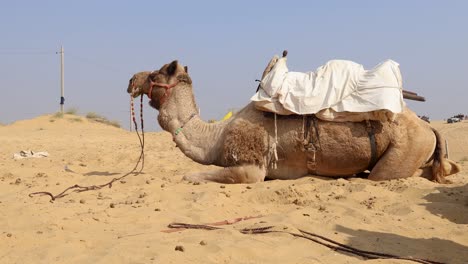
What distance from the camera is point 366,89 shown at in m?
6.86

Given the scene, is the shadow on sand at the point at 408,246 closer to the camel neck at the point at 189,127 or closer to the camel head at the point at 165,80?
the camel neck at the point at 189,127

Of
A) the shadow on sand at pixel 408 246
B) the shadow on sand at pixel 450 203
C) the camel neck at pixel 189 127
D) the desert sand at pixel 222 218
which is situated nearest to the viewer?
the desert sand at pixel 222 218

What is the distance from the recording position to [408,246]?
Answer: 423 centimetres

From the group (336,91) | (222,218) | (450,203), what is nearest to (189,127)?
(336,91)

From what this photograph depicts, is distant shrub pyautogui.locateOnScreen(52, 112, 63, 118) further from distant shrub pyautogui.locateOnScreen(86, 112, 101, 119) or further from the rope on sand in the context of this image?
the rope on sand

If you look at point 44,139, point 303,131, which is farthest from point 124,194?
point 44,139

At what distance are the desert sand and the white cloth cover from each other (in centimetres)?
87

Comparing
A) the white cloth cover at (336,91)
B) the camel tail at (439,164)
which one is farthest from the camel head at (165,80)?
the camel tail at (439,164)

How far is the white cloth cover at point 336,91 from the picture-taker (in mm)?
6742

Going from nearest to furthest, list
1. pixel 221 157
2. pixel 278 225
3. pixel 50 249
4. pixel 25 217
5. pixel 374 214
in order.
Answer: pixel 50 249 → pixel 278 225 → pixel 25 217 → pixel 374 214 → pixel 221 157

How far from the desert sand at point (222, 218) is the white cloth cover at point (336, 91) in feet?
2.86

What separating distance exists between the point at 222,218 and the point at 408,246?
65.6 inches

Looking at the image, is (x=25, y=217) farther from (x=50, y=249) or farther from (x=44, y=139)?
(x=44, y=139)

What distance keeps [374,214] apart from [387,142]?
179 cm
